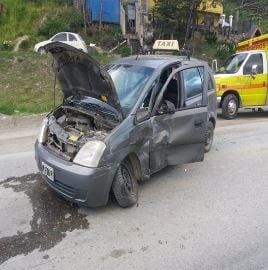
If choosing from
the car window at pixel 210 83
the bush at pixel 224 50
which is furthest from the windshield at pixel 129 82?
the bush at pixel 224 50

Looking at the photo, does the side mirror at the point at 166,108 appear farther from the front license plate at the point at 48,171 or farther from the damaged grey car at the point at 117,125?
the front license plate at the point at 48,171

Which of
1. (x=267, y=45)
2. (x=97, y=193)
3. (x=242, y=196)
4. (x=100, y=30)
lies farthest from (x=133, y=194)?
(x=100, y=30)

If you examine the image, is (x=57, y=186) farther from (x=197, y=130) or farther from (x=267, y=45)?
(x=267, y=45)

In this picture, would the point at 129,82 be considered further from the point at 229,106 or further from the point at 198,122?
the point at 229,106

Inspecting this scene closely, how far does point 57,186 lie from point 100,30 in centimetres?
2351

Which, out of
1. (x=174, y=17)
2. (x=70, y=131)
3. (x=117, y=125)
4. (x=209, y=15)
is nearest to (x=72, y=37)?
(x=174, y=17)

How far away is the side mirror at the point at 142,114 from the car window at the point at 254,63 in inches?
282

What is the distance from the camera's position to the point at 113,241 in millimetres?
4238

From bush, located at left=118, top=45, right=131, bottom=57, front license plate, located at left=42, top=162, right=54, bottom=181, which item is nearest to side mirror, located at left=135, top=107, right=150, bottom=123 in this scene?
front license plate, located at left=42, top=162, right=54, bottom=181

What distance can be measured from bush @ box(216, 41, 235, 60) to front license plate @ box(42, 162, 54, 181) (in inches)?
868

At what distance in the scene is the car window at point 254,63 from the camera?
11.6m

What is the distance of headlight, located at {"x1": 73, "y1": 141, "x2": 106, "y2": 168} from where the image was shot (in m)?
4.41

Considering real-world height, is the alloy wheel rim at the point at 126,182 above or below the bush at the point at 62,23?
below

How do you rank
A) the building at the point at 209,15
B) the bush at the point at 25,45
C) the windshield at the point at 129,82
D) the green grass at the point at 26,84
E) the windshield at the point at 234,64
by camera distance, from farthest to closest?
the building at the point at 209,15
the bush at the point at 25,45
the windshield at the point at 234,64
the green grass at the point at 26,84
the windshield at the point at 129,82
